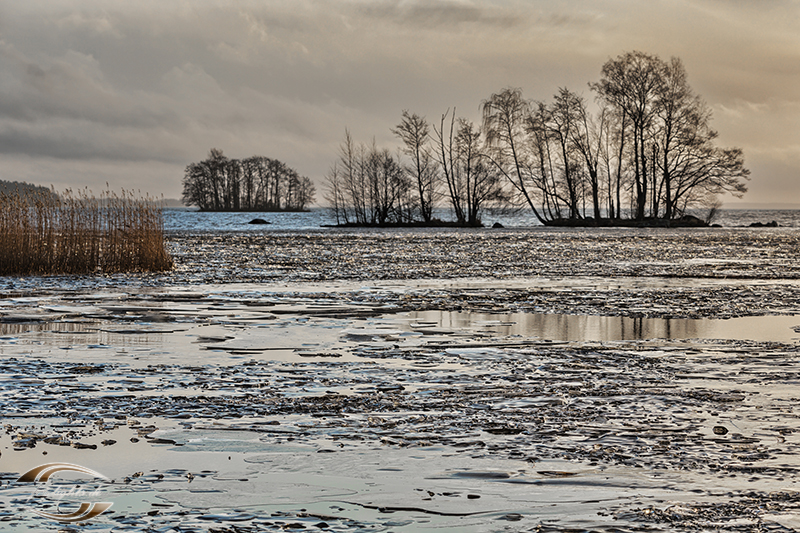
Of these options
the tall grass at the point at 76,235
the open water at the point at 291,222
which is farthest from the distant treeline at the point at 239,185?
the tall grass at the point at 76,235

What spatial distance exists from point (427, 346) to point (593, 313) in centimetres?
371

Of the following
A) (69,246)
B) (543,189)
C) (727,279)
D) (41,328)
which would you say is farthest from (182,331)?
(543,189)

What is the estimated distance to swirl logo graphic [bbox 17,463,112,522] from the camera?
3.45 metres

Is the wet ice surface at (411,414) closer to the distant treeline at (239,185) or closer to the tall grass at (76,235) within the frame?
the tall grass at (76,235)

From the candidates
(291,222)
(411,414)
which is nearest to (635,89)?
(291,222)

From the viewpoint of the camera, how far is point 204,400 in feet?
18.8

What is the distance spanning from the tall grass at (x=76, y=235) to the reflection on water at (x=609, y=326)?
1051 centimetres

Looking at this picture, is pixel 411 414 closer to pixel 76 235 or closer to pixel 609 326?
pixel 609 326

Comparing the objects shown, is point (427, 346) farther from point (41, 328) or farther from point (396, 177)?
point (396, 177)

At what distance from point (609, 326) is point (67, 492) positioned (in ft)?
24.1

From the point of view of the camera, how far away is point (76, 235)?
18.6 m

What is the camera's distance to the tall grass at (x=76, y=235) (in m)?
18.1

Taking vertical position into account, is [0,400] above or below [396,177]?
A: below

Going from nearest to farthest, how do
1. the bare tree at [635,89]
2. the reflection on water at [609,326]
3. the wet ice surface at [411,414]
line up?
the wet ice surface at [411,414]
the reflection on water at [609,326]
the bare tree at [635,89]
